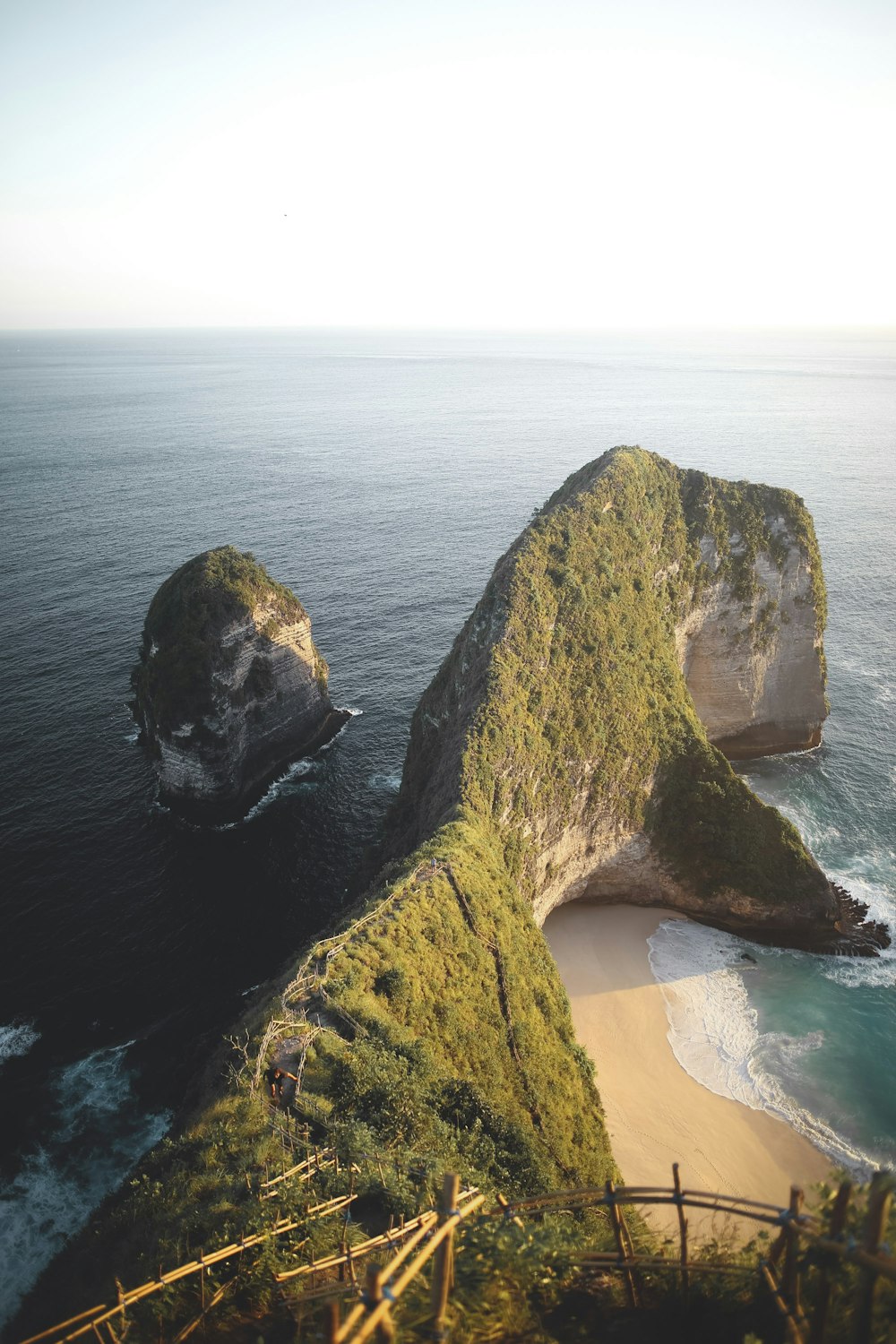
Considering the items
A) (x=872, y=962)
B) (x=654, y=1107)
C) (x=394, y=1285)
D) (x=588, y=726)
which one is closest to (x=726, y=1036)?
(x=654, y=1107)

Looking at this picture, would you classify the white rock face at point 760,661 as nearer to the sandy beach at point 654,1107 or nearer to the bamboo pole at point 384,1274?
the sandy beach at point 654,1107

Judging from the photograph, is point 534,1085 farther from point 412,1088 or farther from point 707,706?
point 707,706

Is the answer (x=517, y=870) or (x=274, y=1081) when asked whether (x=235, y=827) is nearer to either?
(x=517, y=870)

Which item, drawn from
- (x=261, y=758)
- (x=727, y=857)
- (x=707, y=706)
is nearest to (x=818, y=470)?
(x=707, y=706)

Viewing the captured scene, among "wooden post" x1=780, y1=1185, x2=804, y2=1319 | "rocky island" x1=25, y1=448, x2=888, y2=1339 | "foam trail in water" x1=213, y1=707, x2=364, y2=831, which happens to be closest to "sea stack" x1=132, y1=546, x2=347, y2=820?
"rocky island" x1=25, y1=448, x2=888, y2=1339

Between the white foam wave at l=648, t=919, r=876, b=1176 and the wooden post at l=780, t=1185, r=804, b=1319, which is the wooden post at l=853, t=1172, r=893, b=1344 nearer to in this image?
the wooden post at l=780, t=1185, r=804, b=1319

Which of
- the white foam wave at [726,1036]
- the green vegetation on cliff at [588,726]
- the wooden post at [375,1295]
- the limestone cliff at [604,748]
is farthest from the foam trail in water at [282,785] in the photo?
the wooden post at [375,1295]
